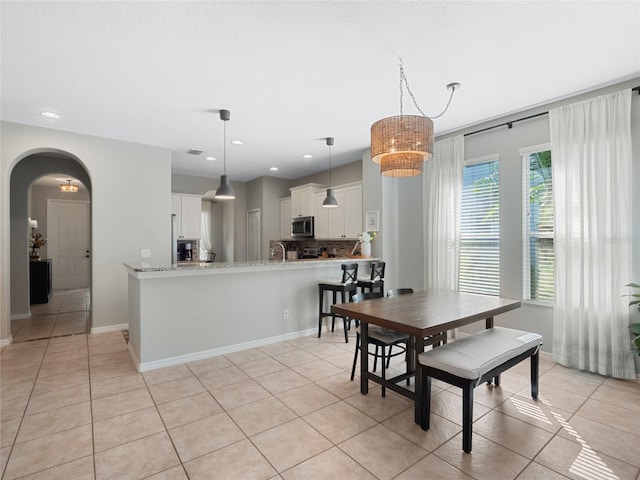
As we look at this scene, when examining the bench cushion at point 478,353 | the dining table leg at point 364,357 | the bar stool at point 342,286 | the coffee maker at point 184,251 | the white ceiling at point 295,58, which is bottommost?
the dining table leg at point 364,357

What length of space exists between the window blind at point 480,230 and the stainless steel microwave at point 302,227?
308 cm

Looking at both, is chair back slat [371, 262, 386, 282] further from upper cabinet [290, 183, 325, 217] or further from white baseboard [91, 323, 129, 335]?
white baseboard [91, 323, 129, 335]

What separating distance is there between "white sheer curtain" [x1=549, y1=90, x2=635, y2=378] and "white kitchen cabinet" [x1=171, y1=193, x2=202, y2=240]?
20.9 ft

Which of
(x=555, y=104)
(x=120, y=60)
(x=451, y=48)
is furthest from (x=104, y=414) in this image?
(x=555, y=104)

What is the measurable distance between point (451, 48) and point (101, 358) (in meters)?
4.59

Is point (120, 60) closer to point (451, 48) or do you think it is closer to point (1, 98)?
point (1, 98)

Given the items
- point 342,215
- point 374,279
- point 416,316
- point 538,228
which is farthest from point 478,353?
point 342,215

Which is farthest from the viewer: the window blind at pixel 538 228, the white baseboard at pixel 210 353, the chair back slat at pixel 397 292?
the window blind at pixel 538 228

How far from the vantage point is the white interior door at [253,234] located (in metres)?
7.79

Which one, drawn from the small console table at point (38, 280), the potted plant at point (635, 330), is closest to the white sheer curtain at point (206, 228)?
the small console table at point (38, 280)

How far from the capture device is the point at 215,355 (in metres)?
3.63

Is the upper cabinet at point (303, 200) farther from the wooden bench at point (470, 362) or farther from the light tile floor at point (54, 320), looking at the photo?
the wooden bench at point (470, 362)

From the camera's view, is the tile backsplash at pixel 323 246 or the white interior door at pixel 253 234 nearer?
the tile backsplash at pixel 323 246

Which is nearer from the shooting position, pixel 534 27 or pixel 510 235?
pixel 534 27
